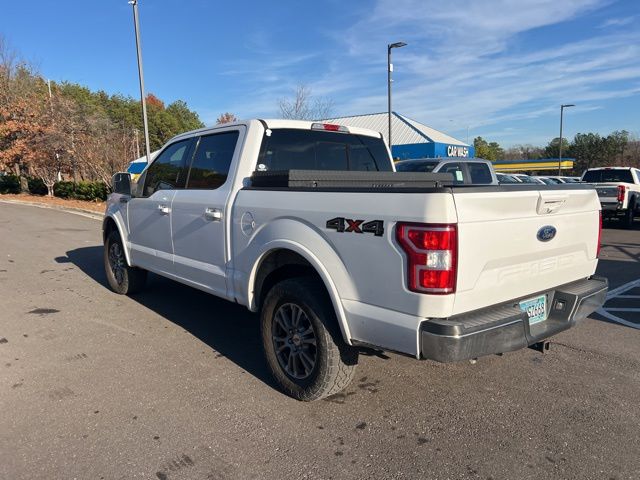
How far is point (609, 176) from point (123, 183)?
1489 cm

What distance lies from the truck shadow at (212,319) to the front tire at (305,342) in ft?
1.02

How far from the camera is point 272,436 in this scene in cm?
302

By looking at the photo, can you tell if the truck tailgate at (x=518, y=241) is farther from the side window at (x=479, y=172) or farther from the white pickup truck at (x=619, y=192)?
the white pickup truck at (x=619, y=192)

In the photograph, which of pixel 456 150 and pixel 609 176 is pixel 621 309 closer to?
pixel 609 176

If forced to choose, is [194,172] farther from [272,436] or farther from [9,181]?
[9,181]

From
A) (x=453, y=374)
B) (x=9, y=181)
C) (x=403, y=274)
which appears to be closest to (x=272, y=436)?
(x=403, y=274)

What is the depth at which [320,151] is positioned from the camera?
4512mm

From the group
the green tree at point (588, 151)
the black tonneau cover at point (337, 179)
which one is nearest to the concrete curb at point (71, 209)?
the black tonneau cover at point (337, 179)

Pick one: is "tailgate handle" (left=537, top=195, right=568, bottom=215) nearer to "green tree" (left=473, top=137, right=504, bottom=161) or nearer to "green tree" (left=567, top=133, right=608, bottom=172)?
"green tree" (left=567, top=133, right=608, bottom=172)

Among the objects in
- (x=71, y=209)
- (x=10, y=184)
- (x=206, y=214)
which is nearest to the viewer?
(x=206, y=214)

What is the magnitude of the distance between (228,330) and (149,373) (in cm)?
114

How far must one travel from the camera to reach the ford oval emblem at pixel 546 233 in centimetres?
304

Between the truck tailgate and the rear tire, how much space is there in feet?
15.4

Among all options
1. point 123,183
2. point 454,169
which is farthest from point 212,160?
point 454,169
